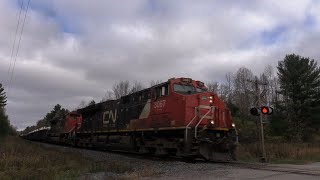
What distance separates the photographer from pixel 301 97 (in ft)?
157

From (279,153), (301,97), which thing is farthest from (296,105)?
(279,153)

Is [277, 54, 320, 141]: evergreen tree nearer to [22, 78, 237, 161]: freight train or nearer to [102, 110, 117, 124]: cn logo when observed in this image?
[102, 110, 117, 124]: cn logo

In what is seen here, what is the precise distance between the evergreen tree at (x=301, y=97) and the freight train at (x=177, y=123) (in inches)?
1152

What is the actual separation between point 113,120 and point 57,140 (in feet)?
66.3

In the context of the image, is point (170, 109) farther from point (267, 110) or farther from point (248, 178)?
point (248, 178)

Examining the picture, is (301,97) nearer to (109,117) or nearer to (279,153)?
(279,153)

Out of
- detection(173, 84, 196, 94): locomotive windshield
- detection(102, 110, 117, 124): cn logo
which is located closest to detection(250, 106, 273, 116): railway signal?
detection(173, 84, 196, 94): locomotive windshield

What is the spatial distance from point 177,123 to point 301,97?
34399 mm

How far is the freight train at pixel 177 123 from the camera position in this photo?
17.4 m

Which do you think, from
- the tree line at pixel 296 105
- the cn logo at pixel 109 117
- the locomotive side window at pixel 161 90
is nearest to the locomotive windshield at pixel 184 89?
the locomotive side window at pixel 161 90

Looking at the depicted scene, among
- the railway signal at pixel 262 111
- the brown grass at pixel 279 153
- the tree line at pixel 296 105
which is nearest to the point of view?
the railway signal at pixel 262 111

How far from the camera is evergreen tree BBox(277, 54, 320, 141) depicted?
46719 millimetres

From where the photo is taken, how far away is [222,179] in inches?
443

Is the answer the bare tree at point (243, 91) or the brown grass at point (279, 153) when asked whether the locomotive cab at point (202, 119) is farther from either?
the bare tree at point (243, 91)
